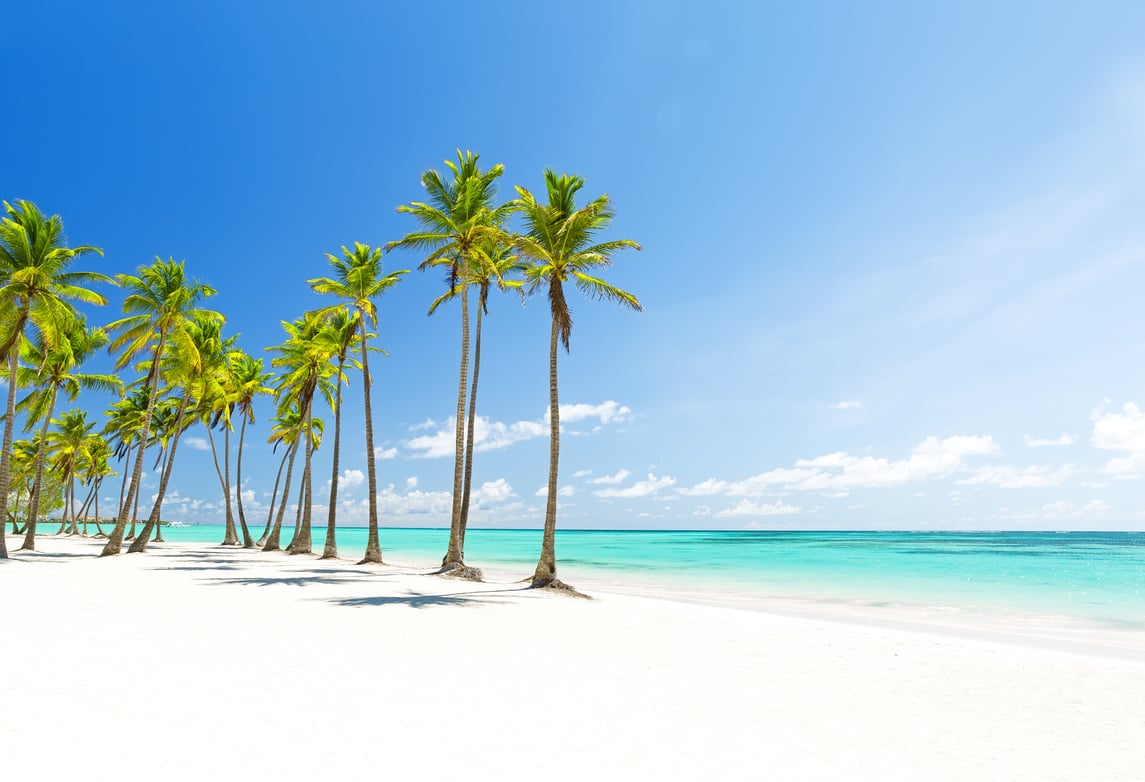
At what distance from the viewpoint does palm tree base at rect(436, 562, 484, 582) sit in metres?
19.6

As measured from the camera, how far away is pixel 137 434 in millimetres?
50719

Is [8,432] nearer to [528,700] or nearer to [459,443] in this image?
[459,443]

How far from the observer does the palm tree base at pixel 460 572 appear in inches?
773

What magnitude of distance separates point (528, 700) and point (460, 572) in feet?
47.9

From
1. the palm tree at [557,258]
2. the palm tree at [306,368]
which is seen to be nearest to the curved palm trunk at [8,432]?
the palm tree at [306,368]

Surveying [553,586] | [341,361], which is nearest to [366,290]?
[341,361]

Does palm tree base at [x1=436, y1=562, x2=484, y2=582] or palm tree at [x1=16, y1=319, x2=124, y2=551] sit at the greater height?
palm tree at [x1=16, y1=319, x2=124, y2=551]

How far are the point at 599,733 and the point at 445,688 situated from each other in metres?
1.88

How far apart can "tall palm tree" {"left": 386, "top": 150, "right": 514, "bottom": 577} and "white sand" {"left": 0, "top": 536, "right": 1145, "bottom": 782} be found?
10.1m

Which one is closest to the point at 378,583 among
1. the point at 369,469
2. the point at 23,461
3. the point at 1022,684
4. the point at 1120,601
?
the point at 369,469

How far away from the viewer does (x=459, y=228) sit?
20828mm

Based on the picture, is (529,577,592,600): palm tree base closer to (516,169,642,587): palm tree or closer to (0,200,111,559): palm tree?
(516,169,642,587): palm tree

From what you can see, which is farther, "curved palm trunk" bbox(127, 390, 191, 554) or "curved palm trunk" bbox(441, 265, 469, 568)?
"curved palm trunk" bbox(127, 390, 191, 554)

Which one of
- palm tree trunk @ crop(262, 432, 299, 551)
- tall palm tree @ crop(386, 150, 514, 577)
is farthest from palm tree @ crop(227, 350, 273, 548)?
tall palm tree @ crop(386, 150, 514, 577)
